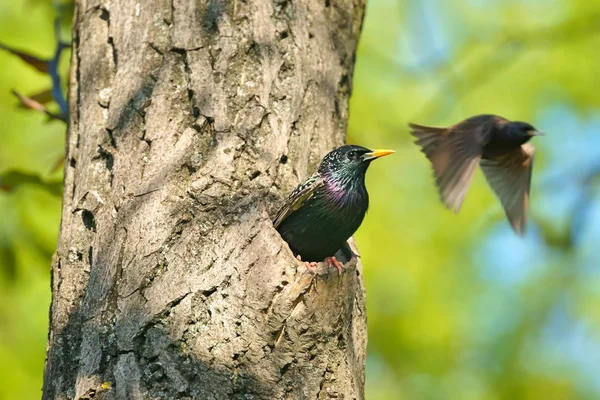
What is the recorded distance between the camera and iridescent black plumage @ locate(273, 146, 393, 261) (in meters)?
3.66

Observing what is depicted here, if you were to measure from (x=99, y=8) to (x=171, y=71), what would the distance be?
2.16 feet

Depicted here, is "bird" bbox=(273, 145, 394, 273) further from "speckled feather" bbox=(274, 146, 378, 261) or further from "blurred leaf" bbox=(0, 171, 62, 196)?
"blurred leaf" bbox=(0, 171, 62, 196)

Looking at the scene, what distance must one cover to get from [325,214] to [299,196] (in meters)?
0.28

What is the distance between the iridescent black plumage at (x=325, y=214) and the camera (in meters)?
3.66

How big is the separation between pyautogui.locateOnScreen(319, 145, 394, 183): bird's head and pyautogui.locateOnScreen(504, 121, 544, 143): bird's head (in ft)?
4.25

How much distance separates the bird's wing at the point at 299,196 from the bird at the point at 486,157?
3.26 feet

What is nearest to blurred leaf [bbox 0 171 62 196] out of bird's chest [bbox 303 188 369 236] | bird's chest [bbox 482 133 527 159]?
bird's chest [bbox 303 188 369 236]

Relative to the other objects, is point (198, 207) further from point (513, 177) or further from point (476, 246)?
point (476, 246)

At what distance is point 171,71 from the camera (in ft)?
11.8

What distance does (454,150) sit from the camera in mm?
4750

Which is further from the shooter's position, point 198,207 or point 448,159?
point 448,159

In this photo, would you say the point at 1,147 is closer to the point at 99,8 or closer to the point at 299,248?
the point at 99,8

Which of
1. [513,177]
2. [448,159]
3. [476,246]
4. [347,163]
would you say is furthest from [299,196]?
[476,246]

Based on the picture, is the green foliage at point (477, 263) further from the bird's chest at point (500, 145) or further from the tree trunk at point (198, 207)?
the tree trunk at point (198, 207)
